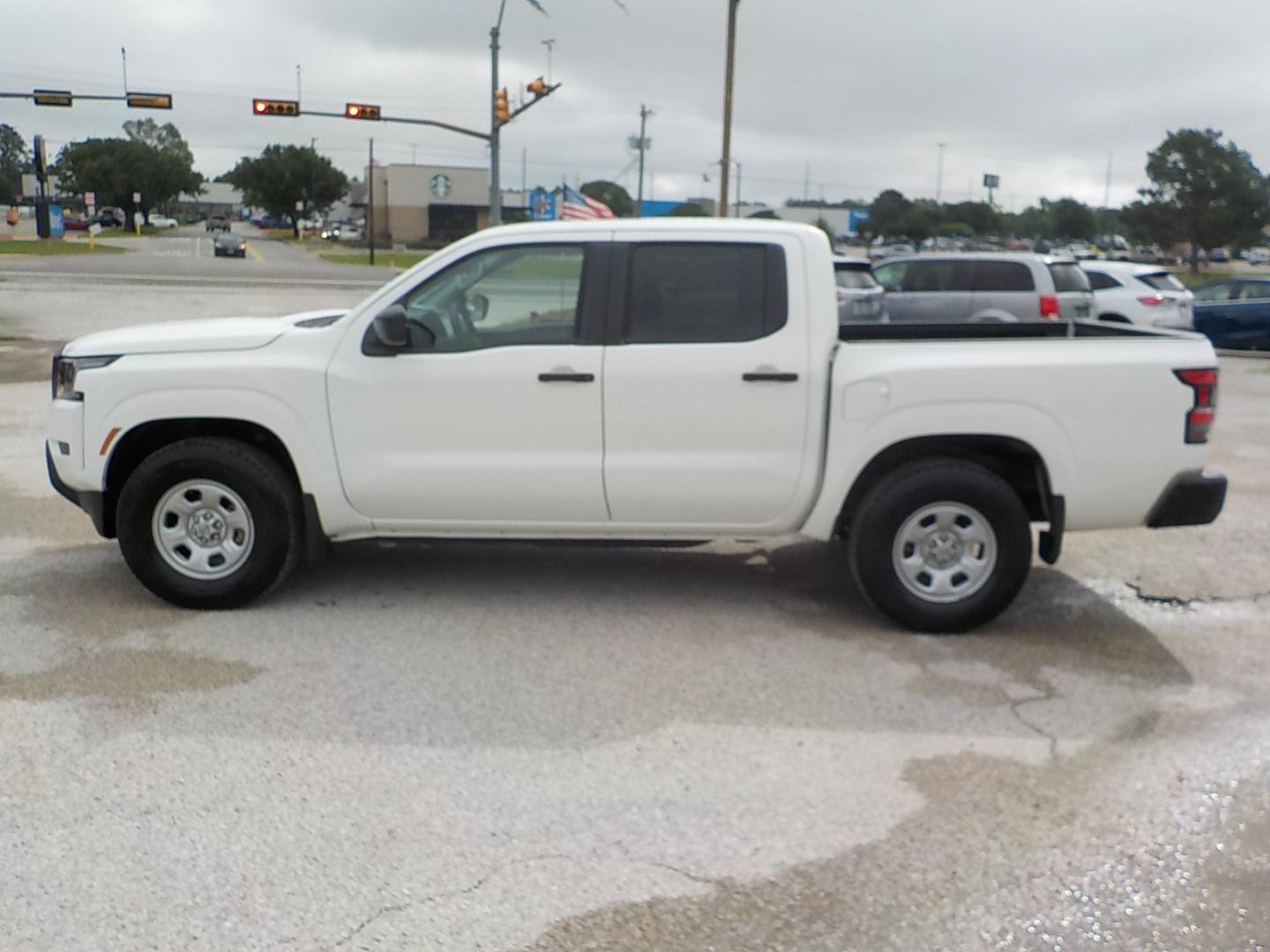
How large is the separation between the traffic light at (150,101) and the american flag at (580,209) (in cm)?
1240

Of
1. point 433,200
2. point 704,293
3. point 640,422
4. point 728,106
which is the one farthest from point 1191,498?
point 433,200

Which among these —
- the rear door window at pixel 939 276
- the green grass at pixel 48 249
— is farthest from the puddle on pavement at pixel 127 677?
the green grass at pixel 48 249

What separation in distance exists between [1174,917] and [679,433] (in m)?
3.02

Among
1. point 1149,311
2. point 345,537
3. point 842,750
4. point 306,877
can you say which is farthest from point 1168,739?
point 1149,311

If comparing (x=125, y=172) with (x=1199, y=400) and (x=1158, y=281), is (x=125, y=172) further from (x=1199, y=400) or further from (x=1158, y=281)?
(x=1199, y=400)

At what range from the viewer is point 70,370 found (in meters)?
6.21

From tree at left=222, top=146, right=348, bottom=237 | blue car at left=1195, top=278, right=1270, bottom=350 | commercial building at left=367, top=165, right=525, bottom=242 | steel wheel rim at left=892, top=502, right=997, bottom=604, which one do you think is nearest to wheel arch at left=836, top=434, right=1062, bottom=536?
steel wheel rim at left=892, top=502, right=997, bottom=604

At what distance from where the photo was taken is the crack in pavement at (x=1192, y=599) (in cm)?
675

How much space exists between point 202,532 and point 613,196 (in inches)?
4457

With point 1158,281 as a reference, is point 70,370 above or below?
below

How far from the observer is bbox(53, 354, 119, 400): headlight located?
6.13m

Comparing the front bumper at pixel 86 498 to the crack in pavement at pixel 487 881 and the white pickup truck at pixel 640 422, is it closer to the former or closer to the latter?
the white pickup truck at pixel 640 422

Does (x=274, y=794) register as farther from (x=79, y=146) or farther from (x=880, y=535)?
(x=79, y=146)

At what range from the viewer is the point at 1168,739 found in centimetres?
489
